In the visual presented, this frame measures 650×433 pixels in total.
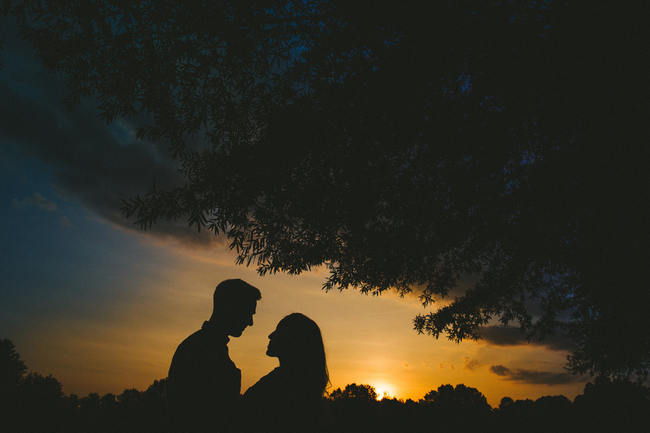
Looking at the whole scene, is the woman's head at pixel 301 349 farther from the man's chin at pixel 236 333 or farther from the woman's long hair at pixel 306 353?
the man's chin at pixel 236 333

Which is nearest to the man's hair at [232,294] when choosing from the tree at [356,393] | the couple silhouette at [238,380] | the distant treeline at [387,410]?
the couple silhouette at [238,380]

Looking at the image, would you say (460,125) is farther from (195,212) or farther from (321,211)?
(195,212)

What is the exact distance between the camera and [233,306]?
4.44 meters

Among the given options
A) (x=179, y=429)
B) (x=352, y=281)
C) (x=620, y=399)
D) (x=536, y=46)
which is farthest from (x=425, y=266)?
(x=179, y=429)

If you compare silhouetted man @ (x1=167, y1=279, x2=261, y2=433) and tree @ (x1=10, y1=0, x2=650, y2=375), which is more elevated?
tree @ (x1=10, y1=0, x2=650, y2=375)

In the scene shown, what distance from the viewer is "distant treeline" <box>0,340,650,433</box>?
185 inches

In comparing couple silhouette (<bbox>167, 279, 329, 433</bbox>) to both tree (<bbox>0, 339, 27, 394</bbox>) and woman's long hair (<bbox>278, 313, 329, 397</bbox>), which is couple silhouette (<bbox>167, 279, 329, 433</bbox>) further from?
tree (<bbox>0, 339, 27, 394</bbox>)

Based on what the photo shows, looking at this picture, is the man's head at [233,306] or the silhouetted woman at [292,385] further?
the man's head at [233,306]

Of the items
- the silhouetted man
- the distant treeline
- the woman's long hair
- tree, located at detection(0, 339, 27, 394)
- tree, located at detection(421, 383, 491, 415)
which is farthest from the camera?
tree, located at detection(421, 383, 491, 415)

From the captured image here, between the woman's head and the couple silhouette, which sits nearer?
the couple silhouette

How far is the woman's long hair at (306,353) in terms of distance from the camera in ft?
14.2

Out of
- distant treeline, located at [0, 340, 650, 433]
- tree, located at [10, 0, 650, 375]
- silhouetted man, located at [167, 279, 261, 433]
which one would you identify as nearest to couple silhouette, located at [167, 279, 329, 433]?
silhouetted man, located at [167, 279, 261, 433]

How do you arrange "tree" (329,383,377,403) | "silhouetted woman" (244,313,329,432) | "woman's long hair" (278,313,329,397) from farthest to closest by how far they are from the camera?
"tree" (329,383,377,403) → "woman's long hair" (278,313,329,397) → "silhouetted woman" (244,313,329,432)

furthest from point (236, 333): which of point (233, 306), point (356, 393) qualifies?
point (356, 393)
